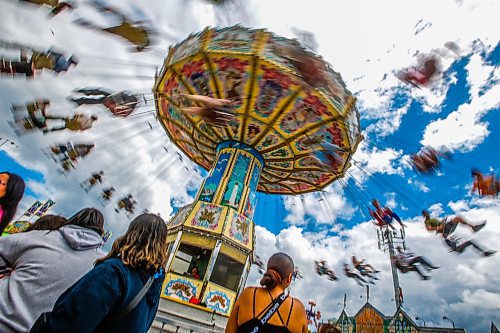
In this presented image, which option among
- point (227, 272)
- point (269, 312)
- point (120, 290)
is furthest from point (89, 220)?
point (227, 272)

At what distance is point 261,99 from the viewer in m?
12.0

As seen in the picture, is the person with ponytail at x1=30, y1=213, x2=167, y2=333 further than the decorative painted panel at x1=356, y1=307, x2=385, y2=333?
No

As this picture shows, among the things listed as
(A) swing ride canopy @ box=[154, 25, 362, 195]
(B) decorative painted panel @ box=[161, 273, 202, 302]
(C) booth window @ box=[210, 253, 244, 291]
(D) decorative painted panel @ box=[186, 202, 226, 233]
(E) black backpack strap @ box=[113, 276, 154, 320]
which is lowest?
(E) black backpack strap @ box=[113, 276, 154, 320]

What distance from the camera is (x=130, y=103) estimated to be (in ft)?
28.8

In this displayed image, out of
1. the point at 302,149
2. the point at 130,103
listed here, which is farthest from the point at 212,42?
the point at 302,149

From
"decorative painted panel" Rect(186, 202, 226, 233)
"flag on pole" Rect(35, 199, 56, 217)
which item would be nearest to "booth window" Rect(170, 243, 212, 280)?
"decorative painted panel" Rect(186, 202, 226, 233)

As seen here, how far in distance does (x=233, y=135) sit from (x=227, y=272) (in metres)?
6.14

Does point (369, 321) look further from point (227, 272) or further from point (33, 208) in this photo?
point (33, 208)

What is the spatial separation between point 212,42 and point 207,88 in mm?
1955

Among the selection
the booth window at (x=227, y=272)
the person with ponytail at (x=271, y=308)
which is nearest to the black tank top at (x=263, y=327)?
the person with ponytail at (x=271, y=308)

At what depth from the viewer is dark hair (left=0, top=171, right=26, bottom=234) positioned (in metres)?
2.18

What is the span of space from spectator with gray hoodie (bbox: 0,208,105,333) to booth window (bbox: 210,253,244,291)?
9.03 m

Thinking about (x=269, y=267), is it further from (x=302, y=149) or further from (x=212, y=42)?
(x=302, y=149)

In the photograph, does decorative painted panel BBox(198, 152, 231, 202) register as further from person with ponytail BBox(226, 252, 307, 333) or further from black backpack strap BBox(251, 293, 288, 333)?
black backpack strap BBox(251, 293, 288, 333)
